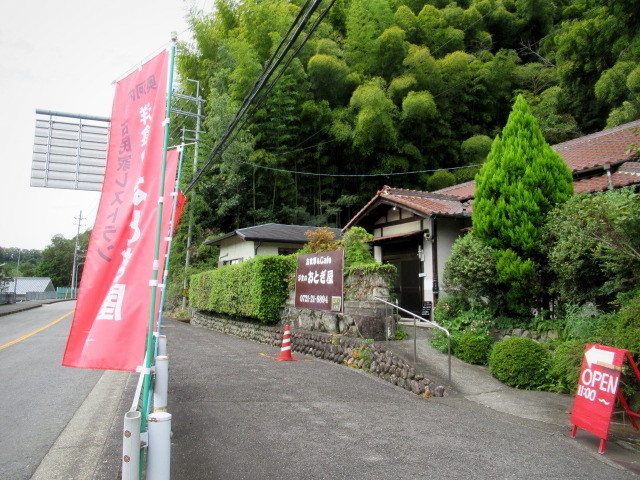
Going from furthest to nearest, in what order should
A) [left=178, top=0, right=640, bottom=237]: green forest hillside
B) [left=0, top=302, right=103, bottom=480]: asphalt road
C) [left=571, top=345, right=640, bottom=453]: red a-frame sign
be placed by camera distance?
[left=178, top=0, right=640, bottom=237]: green forest hillside < [left=571, top=345, right=640, bottom=453]: red a-frame sign < [left=0, top=302, right=103, bottom=480]: asphalt road

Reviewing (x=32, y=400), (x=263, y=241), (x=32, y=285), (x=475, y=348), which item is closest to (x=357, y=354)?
(x=475, y=348)

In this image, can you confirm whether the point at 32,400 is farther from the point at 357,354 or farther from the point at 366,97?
the point at 366,97

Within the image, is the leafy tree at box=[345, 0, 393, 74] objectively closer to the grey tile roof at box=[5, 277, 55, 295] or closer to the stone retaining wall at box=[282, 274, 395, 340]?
the stone retaining wall at box=[282, 274, 395, 340]

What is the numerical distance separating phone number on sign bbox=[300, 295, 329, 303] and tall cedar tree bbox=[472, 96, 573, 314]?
3.42m

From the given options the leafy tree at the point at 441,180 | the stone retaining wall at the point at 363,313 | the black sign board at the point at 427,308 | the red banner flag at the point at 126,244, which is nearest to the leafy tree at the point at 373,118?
the leafy tree at the point at 441,180

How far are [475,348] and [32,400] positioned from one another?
22.0ft

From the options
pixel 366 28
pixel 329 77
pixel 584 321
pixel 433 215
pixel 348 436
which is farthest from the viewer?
pixel 329 77

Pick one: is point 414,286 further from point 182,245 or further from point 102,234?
point 182,245

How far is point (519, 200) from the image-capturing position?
706 cm

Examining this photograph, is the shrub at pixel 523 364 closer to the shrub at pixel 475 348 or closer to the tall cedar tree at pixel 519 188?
the shrub at pixel 475 348

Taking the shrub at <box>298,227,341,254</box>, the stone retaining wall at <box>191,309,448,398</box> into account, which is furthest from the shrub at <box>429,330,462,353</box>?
the shrub at <box>298,227,341,254</box>

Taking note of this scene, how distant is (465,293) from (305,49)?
54.4 feet

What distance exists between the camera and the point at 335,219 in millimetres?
23969

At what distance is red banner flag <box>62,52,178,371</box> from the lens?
2.61 meters
